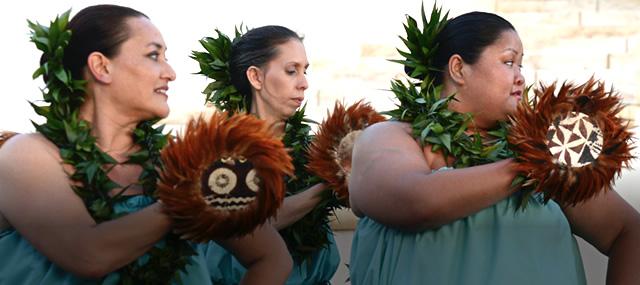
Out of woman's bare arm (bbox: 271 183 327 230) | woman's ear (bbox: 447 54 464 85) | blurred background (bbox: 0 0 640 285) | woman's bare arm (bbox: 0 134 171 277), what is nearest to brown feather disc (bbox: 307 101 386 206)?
woman's bare arm (bbox: 271 183 327 230)

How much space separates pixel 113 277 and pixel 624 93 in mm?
5485

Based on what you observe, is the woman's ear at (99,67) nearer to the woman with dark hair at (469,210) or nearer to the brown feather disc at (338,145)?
the woman with dark hair at (469,210)

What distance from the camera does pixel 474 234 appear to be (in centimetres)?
312

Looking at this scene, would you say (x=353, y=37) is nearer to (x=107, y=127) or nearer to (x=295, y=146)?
(x=295, y=146)

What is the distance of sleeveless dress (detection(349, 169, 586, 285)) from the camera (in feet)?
10.2

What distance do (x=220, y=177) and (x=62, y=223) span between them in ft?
1.27

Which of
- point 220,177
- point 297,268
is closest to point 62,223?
point 220,177

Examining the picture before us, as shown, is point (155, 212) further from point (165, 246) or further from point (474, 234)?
point (474, 234)

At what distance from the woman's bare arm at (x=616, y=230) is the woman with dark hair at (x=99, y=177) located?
2.70ft

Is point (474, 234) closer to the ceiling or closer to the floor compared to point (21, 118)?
closer to the ceiling

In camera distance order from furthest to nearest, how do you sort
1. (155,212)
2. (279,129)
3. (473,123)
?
(279,129) → (473,123) → (155,212)

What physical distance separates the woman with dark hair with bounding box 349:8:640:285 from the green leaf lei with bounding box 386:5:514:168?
0.05ft

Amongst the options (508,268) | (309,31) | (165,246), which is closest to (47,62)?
(165,246)

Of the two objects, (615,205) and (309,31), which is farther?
(309,31)
